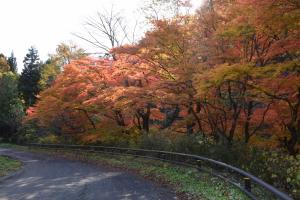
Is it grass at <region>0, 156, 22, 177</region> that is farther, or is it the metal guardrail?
grass at <region>0, 156, 22, 177</region>

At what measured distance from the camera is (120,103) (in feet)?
76.4

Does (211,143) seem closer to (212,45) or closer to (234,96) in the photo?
(234,96)

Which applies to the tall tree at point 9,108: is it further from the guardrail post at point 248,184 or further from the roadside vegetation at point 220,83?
the guardrail post at point 248,184

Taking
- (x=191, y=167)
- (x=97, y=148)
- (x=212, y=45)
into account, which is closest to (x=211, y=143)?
(x=191, y=167)

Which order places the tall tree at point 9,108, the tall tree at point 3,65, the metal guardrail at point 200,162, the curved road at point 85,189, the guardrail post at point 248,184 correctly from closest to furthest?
1. the metal guardrail at point 200,162
2. the guardrail post at point 248,184
3. the curved road at point 85,189
4. the tall tree at point 9,108
5. the tall tree at point 3,65

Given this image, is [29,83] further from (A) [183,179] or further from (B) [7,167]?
(A) [183,179]

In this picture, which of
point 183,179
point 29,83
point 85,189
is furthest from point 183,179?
point 29,83

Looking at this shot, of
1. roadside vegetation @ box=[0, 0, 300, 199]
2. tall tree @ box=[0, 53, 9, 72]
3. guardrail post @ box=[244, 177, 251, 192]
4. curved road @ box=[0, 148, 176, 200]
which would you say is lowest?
curved road @ box=[0, 148, 176, 200]

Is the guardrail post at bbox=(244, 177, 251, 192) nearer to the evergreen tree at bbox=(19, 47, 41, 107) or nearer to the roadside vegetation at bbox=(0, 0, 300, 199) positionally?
the roadside vegetation at bbox=(0, 0, 300, 199)

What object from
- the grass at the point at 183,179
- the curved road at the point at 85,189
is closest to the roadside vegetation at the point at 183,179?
the grass at the point at 183,179

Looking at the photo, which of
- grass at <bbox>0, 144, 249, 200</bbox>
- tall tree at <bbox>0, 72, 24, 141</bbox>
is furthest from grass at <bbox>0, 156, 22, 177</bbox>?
tall tree at <bbox>0, 72, 24, 141</bbox>

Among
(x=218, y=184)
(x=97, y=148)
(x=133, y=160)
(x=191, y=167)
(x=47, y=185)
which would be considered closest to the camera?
(x=218, y=184)

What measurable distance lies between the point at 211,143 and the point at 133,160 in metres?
7.81

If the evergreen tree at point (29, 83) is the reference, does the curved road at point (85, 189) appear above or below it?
below
